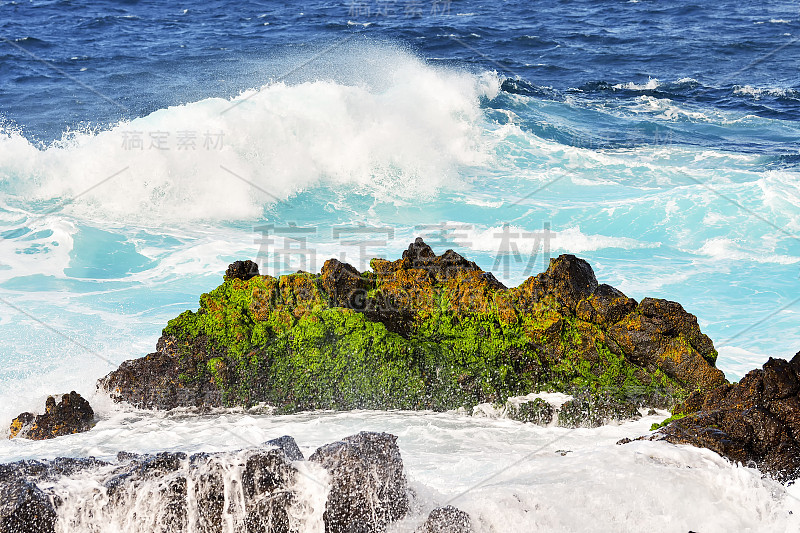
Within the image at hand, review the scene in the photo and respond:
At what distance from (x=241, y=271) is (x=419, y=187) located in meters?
7.24

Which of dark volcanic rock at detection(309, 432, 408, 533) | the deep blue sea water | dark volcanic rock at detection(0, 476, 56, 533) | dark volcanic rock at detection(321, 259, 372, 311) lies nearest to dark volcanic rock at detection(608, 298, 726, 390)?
the deep blue sea water

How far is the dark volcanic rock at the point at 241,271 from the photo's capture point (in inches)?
275

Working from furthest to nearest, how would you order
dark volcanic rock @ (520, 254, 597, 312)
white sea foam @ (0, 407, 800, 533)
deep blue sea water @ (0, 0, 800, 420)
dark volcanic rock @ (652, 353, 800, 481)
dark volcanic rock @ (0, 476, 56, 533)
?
deep blue sea water @ (0, 0, 800, 420) → dark volcanic rock @ (520, 254, 597, 312) → dark volcanic rock @ (652, 353, 800, 481) → white sea foam @ (0, 407, 800, 533) → dark volcanic rock @ (0, 476, 56, 533)

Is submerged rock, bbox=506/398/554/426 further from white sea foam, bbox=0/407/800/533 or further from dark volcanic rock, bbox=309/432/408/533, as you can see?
dark volcanic rock, bbox=309/432/408/533

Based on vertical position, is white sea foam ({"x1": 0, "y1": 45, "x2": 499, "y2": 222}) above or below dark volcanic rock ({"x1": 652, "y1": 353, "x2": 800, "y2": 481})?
above

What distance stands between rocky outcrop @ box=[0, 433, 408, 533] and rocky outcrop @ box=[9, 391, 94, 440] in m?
1.64

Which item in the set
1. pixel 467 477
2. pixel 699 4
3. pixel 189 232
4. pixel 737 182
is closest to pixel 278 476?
pixel 467 477

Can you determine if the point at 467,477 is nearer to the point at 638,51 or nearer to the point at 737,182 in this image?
the point at 737,182

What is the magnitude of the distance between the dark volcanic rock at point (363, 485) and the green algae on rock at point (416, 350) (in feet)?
5.86

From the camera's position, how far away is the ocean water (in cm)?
570

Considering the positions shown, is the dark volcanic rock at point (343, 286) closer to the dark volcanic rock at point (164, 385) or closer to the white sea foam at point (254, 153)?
the dark volcanic rock at point (164, 385)

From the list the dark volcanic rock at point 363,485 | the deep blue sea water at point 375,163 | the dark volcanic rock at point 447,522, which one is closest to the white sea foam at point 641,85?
the deep blue sea water at point 375,163

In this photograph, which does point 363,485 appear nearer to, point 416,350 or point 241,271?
point 416,350

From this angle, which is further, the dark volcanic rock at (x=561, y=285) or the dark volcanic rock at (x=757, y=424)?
the dark volcanic rock at (x=561, y=285)
